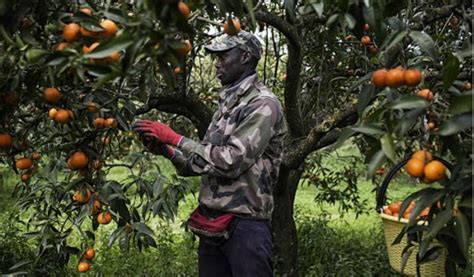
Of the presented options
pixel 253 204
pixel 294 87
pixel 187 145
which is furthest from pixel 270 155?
pixel 294 87

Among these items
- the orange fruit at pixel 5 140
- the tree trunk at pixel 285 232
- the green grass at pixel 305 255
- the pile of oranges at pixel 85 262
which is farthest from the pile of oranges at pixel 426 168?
the green grass at pixel 305 255

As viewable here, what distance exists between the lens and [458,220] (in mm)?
1268

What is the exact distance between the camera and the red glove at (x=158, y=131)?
→ 2.11m

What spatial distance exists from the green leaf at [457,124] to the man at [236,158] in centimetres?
95

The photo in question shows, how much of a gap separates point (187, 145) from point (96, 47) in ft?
3.01

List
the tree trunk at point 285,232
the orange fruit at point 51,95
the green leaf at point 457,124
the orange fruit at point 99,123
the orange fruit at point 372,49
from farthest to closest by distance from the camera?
the tree trunk at point 285,232 → the orange fruit at point 372,49 → the orange fruit at point 99,123 → the orange fruit at point 51,95 → the green leaf at point 457,124

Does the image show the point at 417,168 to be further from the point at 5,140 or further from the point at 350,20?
the point at 5,140

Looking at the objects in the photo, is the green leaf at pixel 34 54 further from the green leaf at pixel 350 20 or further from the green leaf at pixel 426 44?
the green leaf at pixel 426 44

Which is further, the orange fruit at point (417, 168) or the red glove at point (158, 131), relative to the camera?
the red glove at point (158, 131)

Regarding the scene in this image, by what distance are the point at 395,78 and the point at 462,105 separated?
20 cm

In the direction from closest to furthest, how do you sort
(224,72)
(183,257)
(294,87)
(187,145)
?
(187,145), (224,72), (294,87), (183,257)

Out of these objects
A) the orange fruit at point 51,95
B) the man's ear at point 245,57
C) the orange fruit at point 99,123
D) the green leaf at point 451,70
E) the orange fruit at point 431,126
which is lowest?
the orange fruit at point 99,123

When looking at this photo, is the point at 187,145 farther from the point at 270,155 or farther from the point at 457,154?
the point at 457,154

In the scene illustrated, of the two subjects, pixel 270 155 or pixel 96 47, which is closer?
pixel 96 47
